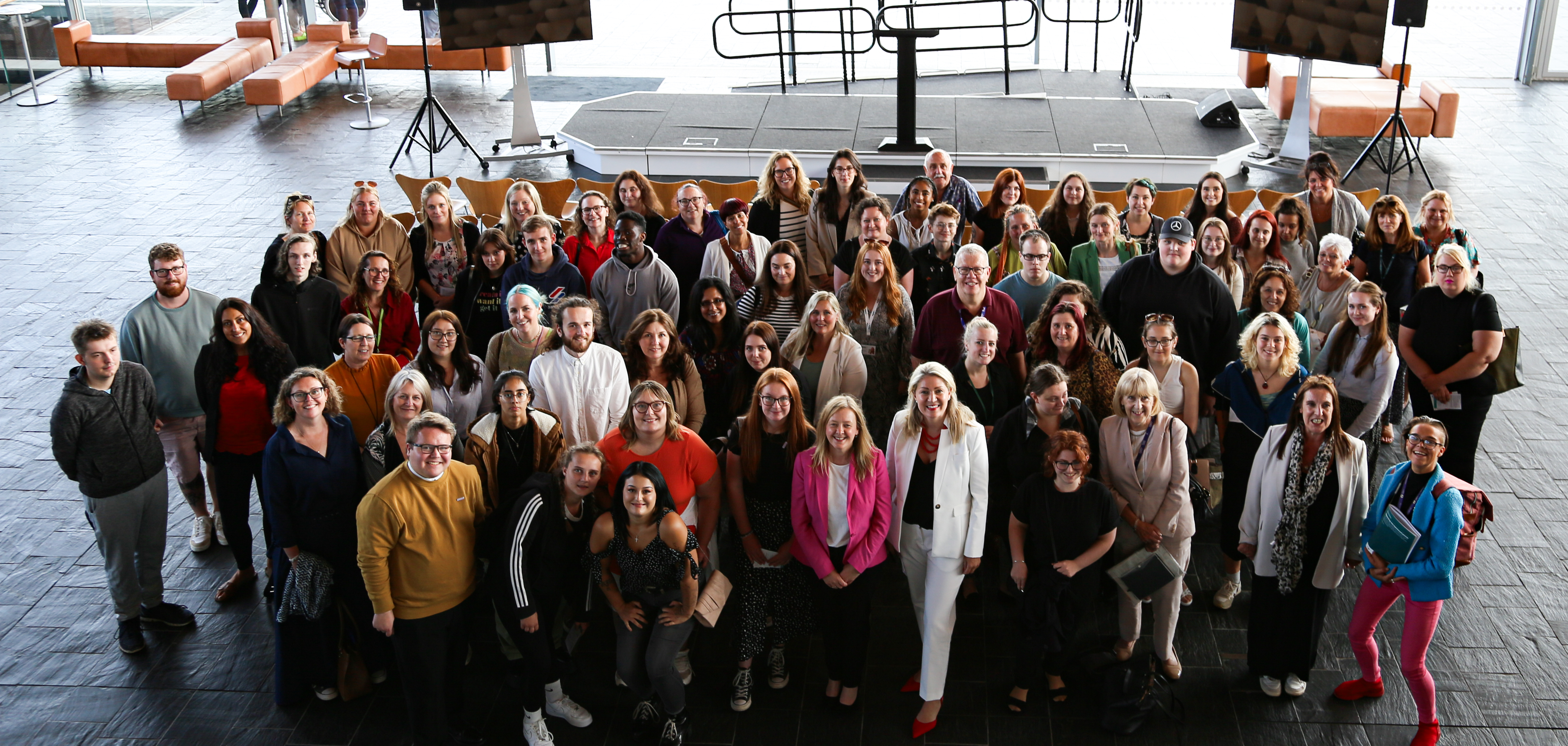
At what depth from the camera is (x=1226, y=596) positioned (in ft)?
17.4

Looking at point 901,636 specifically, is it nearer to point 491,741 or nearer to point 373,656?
point 491,741

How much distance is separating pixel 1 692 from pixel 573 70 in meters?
11.5

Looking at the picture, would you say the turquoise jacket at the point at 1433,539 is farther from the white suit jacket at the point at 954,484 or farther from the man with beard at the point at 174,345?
the man with beard at the point at 174,345

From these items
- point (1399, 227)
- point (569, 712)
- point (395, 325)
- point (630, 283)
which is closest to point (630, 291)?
point (630, 283)

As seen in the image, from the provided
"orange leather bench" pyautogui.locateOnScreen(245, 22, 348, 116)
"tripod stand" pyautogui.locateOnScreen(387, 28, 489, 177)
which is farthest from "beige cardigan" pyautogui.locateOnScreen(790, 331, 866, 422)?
"orange leather bench" pyautogui.locateOnScreen(245, 22, 348, 116)

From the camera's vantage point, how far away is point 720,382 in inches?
223

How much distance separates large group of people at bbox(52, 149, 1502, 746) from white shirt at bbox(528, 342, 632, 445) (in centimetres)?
2

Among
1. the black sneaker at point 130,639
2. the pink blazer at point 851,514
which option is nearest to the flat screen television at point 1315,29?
the pink blazer at point 851,514

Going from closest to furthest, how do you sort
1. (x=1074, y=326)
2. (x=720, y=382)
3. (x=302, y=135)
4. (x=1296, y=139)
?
1. (x=1074, y=326)
2. (x=720, y=382)
3. (x=1296, y=139)
4. (x=302, y=135)

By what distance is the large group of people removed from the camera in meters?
4.51

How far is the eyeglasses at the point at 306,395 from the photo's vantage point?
457 cm

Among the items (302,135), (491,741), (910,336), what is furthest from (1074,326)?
(302,135)

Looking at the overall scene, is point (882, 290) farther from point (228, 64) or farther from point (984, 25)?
point (228, 64)

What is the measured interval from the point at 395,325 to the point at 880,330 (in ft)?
7.82
